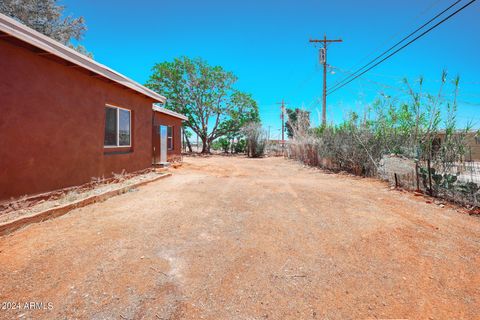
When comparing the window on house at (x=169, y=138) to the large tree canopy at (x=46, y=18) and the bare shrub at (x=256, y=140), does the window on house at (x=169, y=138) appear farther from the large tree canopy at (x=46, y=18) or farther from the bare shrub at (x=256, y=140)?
the bare shrub at (x=256, y=140)

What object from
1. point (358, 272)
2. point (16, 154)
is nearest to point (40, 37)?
point (16, 154)

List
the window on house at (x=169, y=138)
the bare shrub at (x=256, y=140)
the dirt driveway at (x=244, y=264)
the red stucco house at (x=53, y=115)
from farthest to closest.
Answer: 1. the bare shrub at (x=256, y=140)
2. the window on house at (x=169, y=138)
3. the red stucco house at (x=53, y=115)
4. the dirt driveway at (x=244, y=264)

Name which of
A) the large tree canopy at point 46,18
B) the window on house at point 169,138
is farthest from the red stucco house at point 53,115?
the large tree canopy at point 46,18

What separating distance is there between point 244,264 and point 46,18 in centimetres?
2033

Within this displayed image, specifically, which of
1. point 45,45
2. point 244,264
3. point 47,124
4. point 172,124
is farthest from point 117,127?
point 172,124

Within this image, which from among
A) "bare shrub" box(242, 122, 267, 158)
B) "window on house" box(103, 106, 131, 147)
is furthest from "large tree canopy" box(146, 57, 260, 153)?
"window on house" box(103, 106, 131, 147)

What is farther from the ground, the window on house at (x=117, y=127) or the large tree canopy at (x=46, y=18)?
the large tree canopy at (x=46, y=18)

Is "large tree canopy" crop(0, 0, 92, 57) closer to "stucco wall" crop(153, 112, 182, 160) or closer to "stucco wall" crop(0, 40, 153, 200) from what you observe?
"stucco wall" crop(153, 112, 182, 160)

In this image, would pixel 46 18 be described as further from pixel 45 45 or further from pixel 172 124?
pixel 45 45

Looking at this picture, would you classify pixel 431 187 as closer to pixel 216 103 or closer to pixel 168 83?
pixel 216 103

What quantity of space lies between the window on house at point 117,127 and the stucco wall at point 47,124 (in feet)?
1.22

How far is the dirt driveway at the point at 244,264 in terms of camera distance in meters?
1.90

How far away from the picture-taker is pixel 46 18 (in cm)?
1505

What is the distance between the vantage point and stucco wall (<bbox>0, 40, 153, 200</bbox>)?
12.2 ft
